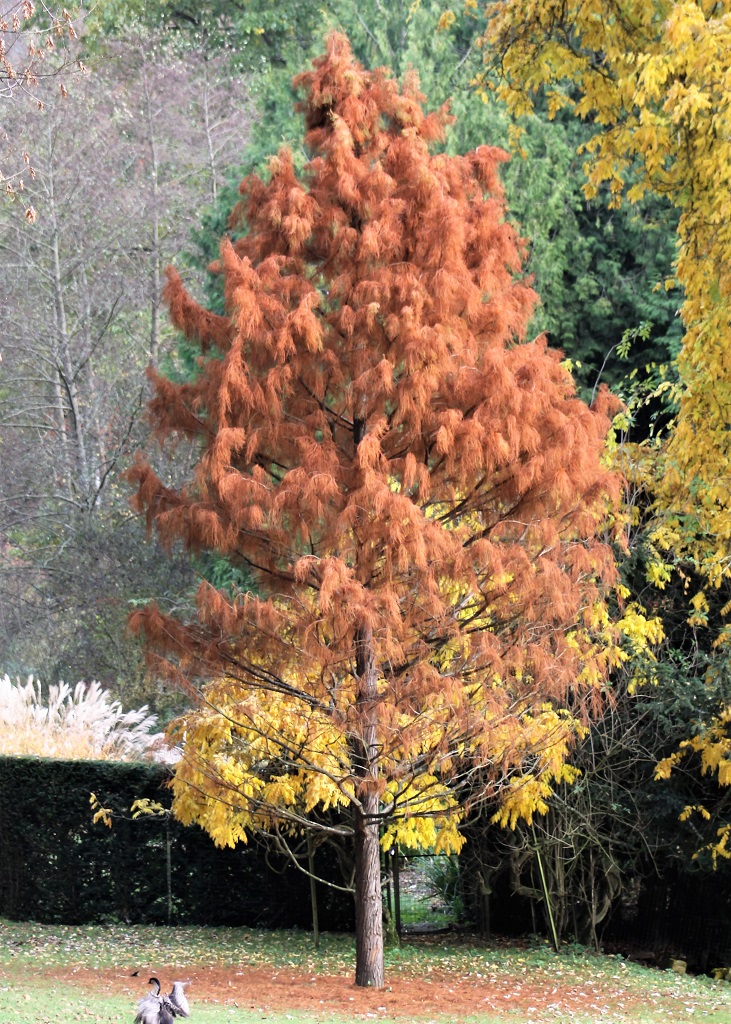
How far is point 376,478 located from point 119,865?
19.4 ft

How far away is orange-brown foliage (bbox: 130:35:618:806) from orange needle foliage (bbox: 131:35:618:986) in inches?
0.7

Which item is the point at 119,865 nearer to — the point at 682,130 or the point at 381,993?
the point at 381,993

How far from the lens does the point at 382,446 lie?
25.8 feet

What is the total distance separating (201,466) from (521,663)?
7.58ft

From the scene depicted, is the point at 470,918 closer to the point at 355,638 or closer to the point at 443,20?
the point at 355,638

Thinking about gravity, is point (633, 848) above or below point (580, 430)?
below

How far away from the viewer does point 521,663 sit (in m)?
7.81

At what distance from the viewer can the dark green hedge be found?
11352 millimetres

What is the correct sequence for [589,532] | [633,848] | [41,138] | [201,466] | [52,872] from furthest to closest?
[41,138]
[52,872]
[633,848]
[589,532]
[201,466]

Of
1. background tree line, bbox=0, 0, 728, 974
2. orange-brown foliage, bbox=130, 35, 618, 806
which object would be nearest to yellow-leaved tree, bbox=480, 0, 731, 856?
background tree line, bbox=0, 0, 728, 974

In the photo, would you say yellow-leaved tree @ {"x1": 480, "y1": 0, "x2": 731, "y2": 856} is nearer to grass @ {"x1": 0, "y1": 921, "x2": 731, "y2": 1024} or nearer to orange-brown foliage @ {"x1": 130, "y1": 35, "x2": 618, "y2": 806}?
orange-brown foliage @ {"x1": 130, "y1": 35, "x2": 618, "y2": 806}

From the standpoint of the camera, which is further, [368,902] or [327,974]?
[327,974]

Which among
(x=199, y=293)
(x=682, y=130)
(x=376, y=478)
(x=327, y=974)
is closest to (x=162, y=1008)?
(x=376, y=478)

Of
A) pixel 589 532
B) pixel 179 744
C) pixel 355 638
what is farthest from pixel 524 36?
pixel 179 744
